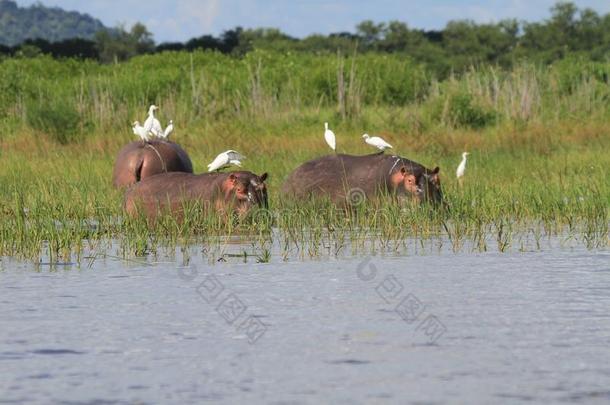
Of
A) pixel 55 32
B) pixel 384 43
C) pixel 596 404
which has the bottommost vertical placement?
pixel 596 404

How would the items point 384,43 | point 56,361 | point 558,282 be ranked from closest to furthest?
point 56,361
point 558,282
point 384,43

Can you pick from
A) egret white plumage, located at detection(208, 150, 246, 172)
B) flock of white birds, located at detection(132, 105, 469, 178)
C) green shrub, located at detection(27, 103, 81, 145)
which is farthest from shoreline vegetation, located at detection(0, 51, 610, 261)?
egret white plumage, located at detection(208, 150, 246, 172)

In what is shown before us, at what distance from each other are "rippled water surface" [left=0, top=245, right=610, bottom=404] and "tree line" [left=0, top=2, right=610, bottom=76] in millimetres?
33486

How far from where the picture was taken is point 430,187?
966 centimetres

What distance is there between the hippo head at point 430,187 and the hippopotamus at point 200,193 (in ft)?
3.86

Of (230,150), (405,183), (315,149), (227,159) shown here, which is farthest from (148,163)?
(315,149)

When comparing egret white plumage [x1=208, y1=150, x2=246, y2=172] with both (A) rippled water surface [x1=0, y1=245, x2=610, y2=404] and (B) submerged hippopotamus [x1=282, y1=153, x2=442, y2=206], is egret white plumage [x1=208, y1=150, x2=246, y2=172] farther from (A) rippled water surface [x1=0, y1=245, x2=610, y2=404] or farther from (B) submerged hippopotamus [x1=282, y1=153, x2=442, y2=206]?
(A) rippled water surface [x1=0, y1=245, x2=610, y2=404]

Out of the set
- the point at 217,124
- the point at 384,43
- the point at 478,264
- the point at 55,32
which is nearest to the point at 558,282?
the point at 478,264

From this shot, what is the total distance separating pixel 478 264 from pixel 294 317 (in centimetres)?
206

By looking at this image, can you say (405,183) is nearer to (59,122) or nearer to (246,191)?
(246,191)

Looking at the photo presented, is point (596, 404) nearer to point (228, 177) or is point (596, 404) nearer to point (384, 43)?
point (228, 177)

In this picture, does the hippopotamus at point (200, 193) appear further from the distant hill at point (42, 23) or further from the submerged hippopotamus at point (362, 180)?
the distant hill at point (42, 23)

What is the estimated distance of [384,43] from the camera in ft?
170

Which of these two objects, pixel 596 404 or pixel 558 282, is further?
pixel 558 282
